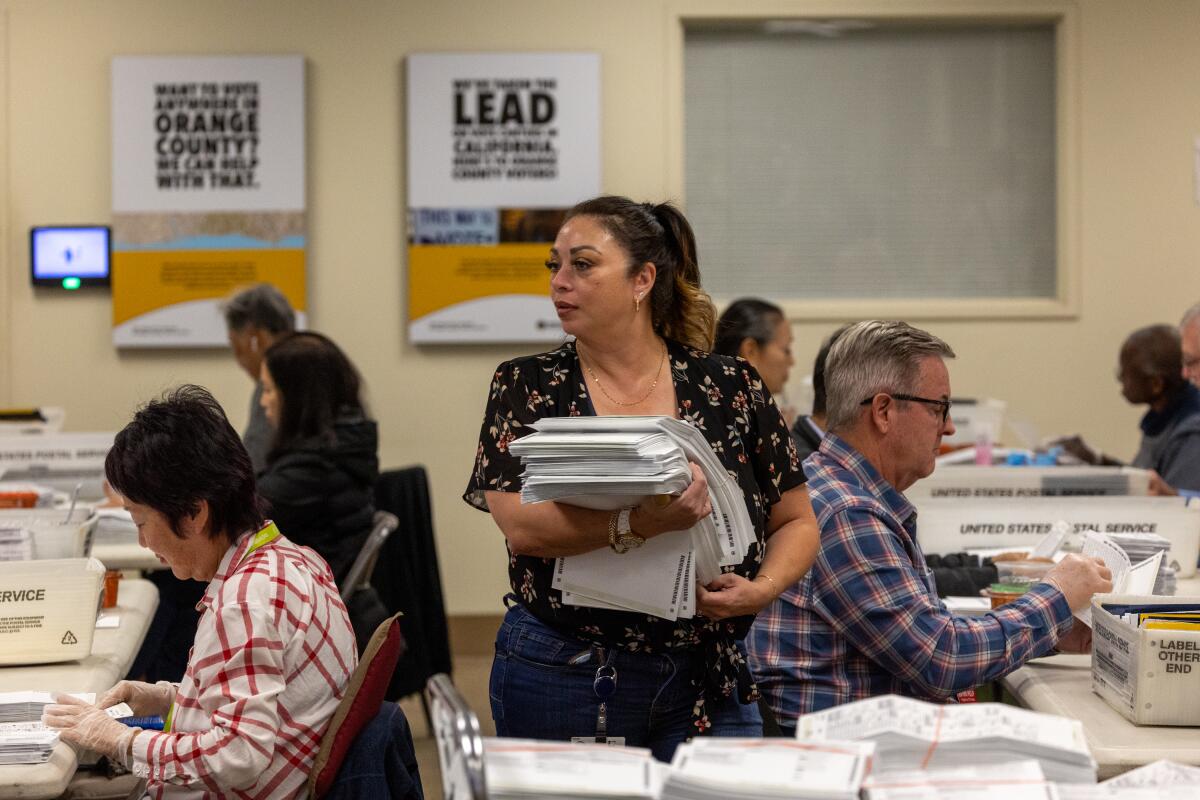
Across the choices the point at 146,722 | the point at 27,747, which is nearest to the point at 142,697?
the point at 146,722

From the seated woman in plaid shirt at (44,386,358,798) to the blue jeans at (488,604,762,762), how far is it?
0.25 m

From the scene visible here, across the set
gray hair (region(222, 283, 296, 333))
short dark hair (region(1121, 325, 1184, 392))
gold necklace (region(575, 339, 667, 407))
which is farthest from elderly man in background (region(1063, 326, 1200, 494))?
gold necklace (region(575, 339, 667, 407))

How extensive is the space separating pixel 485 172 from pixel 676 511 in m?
4.18

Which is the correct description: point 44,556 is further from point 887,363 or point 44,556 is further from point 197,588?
point 887,363

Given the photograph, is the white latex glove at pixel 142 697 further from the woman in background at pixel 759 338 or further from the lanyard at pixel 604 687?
the woman in background at pixel 759 338

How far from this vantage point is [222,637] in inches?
71.5

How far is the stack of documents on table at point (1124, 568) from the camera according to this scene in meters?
2.34

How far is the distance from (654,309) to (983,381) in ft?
13.7

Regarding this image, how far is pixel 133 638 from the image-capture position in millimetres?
2668

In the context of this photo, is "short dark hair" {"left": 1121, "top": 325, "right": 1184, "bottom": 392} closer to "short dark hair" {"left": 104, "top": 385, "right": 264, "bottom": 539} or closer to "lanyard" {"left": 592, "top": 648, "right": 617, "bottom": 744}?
"lanyard" {"left": 592, "top": 648, "right": 617, "bottom": 744}

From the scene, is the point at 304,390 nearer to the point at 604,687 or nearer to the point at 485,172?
the point at 604,687

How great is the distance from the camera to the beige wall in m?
5.82

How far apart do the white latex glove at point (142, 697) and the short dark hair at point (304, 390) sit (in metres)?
1.71

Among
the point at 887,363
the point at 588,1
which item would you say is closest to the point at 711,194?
the point at 588,1
